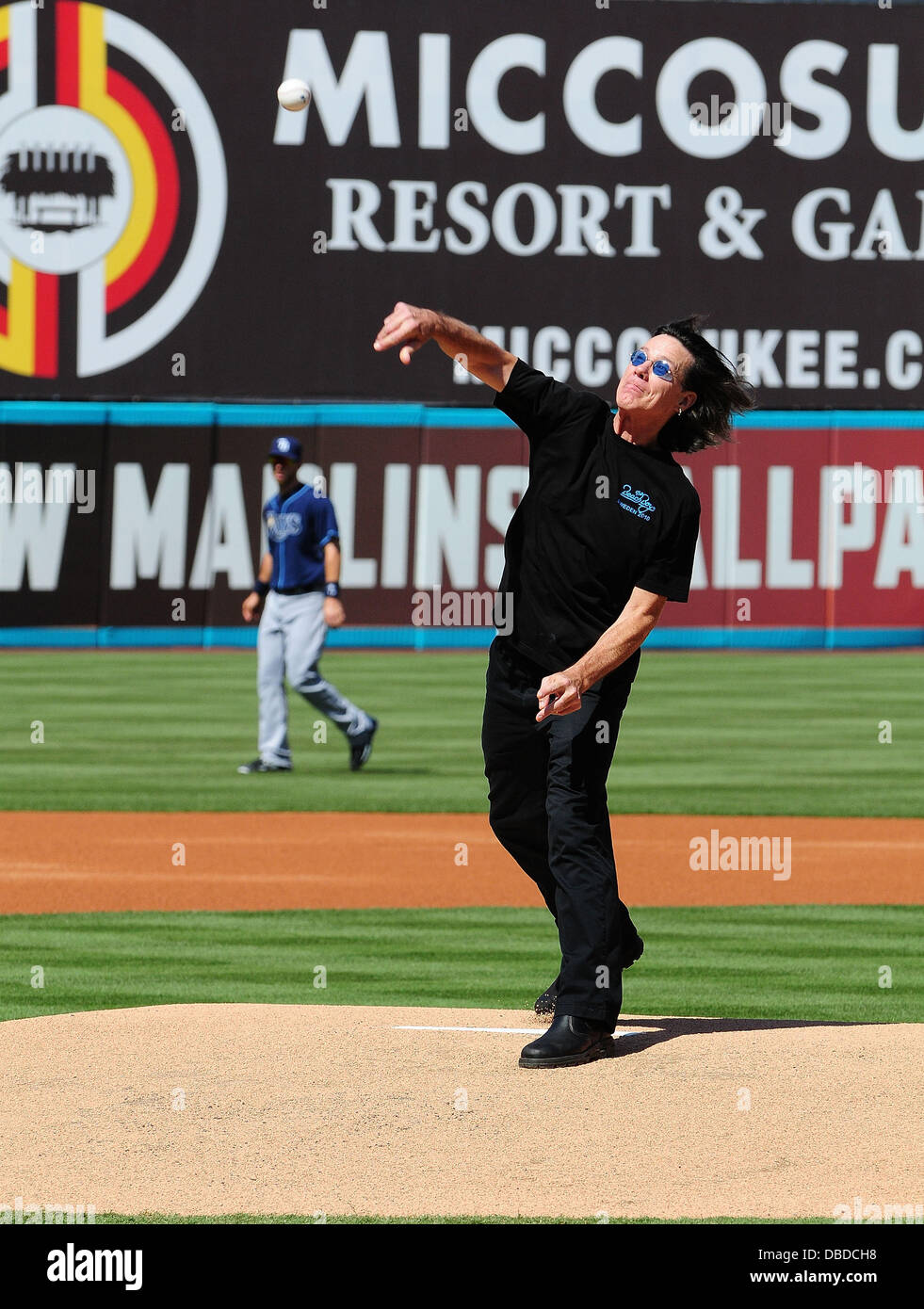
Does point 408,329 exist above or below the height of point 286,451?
above

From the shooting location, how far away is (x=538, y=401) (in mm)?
6180

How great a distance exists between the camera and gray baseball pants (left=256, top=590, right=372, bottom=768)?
1452cm

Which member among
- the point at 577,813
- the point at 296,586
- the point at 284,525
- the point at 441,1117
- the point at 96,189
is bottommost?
the point at 441,1117

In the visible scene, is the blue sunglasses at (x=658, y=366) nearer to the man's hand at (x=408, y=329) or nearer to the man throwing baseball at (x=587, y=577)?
the man throwing baseball at (x=587, y=577)

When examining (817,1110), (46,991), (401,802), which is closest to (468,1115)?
(817,1110)

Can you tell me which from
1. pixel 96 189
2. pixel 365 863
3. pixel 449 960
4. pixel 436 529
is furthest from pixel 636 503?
pixel 96 189

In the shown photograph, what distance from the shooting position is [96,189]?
2873 cm

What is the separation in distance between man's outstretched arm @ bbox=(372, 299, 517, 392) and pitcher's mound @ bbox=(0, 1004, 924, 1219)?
2.01 meters

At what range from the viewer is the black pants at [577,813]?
241 inches

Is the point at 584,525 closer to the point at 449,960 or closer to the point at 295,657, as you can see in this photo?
the point at 449,960

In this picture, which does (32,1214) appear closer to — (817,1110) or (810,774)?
(817,1110)

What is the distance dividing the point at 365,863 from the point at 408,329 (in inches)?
249

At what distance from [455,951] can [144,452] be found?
18.8 m

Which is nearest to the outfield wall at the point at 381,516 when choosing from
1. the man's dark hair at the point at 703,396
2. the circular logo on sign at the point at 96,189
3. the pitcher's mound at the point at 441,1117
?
the circular logo on sign at the point at 96,189
